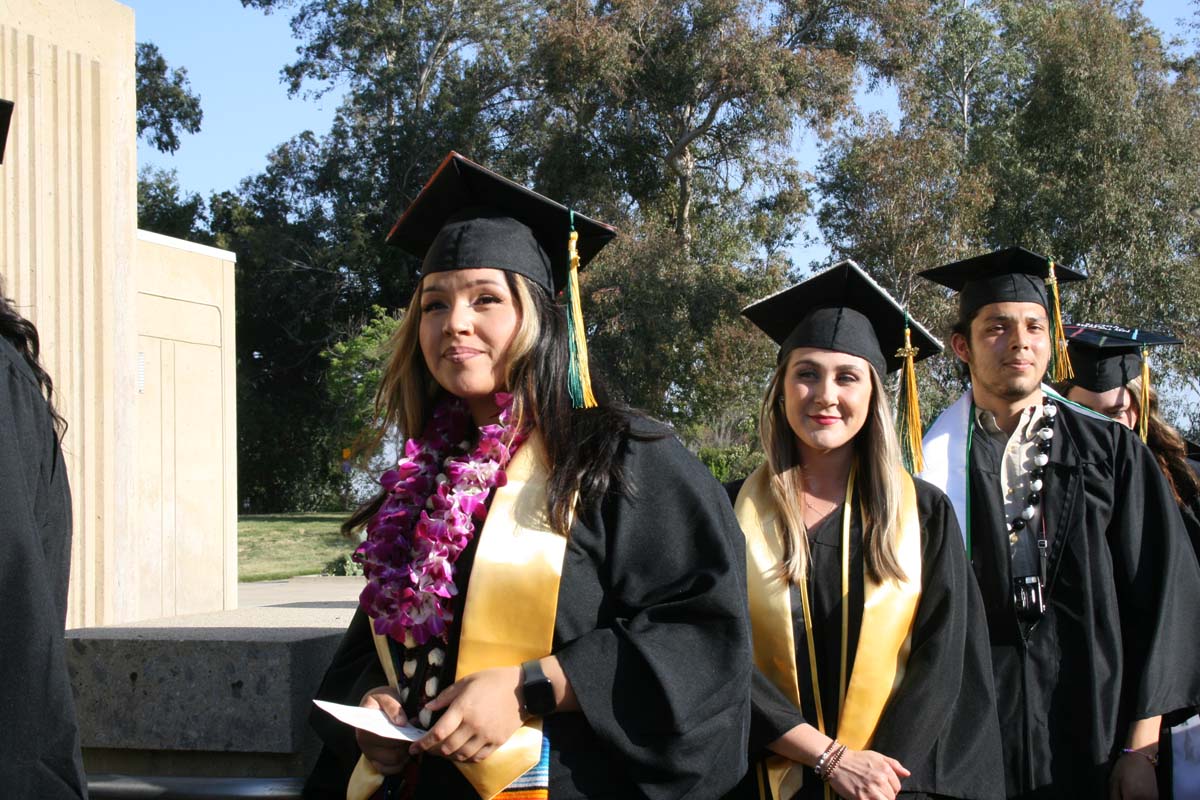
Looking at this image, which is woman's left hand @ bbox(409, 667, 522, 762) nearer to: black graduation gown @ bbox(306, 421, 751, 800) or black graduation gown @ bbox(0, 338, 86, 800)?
black graduation gown @ bbox(306, 421, 751, 800)

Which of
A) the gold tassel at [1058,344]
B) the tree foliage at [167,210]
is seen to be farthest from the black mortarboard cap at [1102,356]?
the tree foliage at [167,210]

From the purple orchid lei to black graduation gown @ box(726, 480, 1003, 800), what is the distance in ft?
3.06

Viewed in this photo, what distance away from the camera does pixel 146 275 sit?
8.12m

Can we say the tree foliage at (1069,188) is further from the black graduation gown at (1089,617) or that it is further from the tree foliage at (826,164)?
the black graduation gown at (1089,617)

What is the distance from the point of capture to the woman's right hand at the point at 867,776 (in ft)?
8.73

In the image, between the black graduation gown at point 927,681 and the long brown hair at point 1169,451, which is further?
the long brown hair at point 1169,451

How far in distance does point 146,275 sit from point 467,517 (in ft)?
21.8

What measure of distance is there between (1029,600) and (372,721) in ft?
6.70

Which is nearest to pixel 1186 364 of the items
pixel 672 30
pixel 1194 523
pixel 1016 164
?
pixel 1016 164

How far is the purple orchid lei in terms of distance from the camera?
216 cm

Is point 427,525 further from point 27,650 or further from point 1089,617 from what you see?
point 1089,617

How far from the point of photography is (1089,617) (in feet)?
10.8

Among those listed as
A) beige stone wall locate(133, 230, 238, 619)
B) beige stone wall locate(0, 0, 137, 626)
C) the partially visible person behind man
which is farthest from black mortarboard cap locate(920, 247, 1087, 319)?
beige stone wall locate(133, 230, 238, 619)

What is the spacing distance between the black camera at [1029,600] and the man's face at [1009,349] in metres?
0.62
